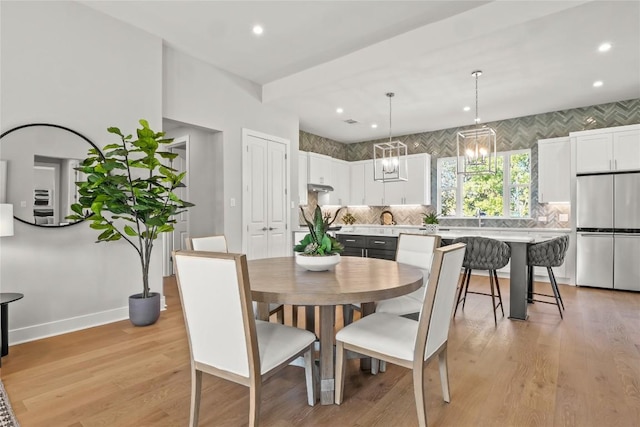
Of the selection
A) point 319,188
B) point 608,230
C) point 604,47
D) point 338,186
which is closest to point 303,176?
point 319,188

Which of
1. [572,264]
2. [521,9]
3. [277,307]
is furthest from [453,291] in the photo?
[572,264]

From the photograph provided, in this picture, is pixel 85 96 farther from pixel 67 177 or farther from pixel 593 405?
pixel 593 405

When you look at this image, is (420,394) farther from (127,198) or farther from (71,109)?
(71,109)

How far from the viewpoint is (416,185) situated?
22.7ft

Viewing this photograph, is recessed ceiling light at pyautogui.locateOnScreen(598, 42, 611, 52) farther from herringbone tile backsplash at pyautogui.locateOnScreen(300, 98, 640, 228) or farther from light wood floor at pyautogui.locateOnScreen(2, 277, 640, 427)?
light wood floor at pyautogui.locateOnScreen(2, 277, 640, 427)

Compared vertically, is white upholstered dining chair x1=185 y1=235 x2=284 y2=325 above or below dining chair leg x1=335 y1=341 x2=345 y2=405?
above

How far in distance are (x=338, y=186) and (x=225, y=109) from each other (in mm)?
3397

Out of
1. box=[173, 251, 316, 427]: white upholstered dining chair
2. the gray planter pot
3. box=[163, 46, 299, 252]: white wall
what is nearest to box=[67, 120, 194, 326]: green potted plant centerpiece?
the gray planter pot

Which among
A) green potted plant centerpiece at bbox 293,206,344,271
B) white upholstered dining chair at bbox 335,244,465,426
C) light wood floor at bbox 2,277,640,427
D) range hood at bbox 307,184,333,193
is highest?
range hood at bbox 307,184,333,193

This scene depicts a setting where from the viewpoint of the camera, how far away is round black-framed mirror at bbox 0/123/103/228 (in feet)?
8.88

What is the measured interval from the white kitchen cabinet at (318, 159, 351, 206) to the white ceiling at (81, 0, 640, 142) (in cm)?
209

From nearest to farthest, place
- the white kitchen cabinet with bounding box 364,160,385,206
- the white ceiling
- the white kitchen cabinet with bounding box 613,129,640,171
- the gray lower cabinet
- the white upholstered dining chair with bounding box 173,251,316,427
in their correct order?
1. the white upholstered dining chair with bounding box 173,251,316,427
2. the white ceiling
3. the gray lower cabinet
4. the white kitchen cabinet with bounding box 613,129,640,171
5. the white kitchen cabinet with bounding box 364,160,385,206

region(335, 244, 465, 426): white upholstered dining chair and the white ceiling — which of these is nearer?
region(335, 244, 465, 426): white upholstered dining chair

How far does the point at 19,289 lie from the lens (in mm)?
2750
